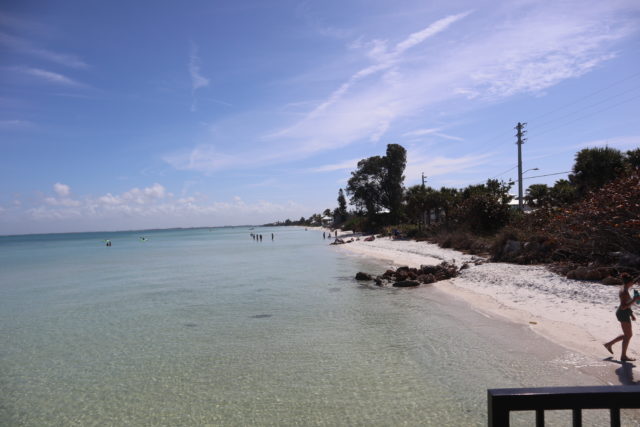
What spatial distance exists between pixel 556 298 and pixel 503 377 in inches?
278

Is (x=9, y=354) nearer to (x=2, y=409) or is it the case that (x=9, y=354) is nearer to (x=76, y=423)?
(x=2, y=409)

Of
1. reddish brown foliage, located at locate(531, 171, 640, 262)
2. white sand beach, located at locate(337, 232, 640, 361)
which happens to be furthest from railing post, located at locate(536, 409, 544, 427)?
reddish brown foliage, located at locate(531, 171, 640, 262)

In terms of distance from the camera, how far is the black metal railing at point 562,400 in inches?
76.1

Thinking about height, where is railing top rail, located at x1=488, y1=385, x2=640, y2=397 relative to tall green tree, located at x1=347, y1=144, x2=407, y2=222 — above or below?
below

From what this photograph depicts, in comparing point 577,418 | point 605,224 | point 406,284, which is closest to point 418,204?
point 406,284

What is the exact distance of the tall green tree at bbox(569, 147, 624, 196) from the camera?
1070 inches

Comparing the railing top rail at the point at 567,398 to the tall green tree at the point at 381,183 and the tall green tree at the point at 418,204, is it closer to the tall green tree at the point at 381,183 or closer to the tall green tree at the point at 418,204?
the tall green tree at the point at 418,204

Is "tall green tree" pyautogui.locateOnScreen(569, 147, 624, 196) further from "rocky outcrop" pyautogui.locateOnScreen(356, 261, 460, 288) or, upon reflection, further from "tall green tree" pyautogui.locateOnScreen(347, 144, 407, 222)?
"tall green tree" pyautogui.locateOnScreen(347, 144, 407, 222)

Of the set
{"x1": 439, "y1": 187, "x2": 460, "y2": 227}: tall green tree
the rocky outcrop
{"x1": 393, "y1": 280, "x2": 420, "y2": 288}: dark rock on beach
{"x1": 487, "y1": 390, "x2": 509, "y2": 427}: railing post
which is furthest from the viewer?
{"x1": 439, "y1": 187, "x2": 460, "y2": 227}: tall green tree

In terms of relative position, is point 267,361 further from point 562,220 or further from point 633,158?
point 633,158

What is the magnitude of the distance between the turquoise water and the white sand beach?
2.43 ft

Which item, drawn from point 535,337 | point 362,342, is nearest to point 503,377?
point 535,337

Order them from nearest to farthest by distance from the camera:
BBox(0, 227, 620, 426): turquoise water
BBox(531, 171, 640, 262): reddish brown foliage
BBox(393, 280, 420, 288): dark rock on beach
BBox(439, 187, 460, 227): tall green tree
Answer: BBox(0, 227, 620, 426): turquoise water
BBox(531, 171, 640, 262): reddish brown foliage
BBox(393, 280, 420, 288): dark rock on beach
BBox(439, 187, 460, 227): tall green tree

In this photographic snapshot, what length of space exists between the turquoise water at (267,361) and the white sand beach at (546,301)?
741 mm
